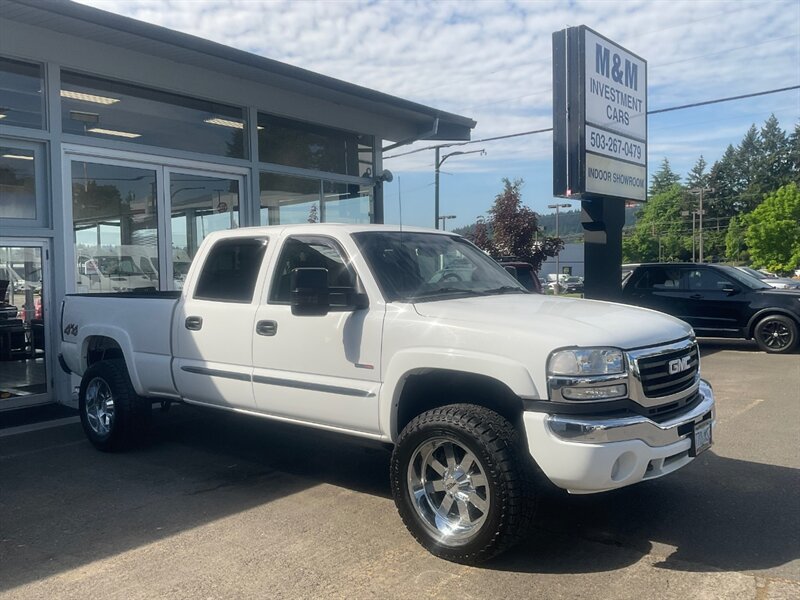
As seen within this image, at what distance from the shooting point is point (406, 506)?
4430mm

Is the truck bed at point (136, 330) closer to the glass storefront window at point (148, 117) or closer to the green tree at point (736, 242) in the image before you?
the glass storefront window at point (148, 117)

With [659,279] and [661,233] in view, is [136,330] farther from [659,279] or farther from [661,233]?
[661,233]

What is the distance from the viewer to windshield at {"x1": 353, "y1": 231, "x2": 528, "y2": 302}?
5.05 metres

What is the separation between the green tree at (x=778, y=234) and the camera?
59.7 meters

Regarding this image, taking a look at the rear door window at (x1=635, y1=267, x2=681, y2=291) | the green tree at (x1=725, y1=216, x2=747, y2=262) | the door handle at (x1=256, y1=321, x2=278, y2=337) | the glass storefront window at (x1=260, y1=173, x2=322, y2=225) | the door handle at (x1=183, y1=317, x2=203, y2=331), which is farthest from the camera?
the green tree at (x1=725, y1=216, x2=747, y2=262)

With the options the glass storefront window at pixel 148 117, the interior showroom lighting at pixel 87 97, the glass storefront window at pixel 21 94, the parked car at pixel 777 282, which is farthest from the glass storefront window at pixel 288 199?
the parked car at pixel 777 282

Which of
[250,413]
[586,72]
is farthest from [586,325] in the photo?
[586,72]

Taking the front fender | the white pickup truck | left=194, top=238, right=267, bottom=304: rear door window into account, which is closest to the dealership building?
the white pickup truck

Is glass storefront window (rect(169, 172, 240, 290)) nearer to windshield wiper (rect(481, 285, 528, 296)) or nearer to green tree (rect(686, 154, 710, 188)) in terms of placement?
windshield wiper (rect(481, 285, 528, 296))

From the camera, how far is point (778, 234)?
6003cm

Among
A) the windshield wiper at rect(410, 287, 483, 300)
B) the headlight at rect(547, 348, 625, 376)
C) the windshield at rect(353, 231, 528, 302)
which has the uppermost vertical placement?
the windshield at rect(353, 231, 528, 302)

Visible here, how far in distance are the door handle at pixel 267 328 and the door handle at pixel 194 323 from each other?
0.70 metres

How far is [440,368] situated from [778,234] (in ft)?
210

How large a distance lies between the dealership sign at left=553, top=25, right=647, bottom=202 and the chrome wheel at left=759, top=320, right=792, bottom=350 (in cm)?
372
